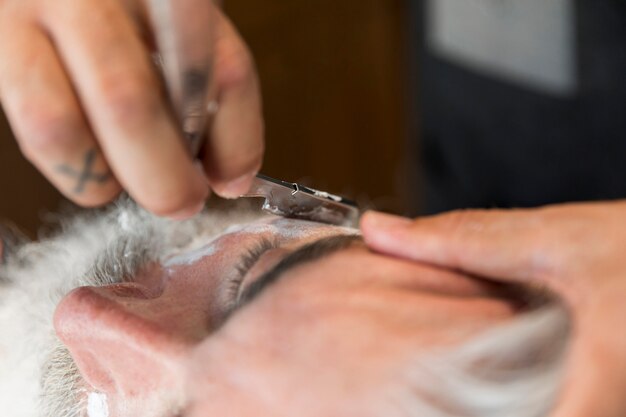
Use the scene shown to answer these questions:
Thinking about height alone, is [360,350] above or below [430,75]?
above

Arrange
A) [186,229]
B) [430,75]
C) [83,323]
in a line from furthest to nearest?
1. [430,75]
2. [186,229]
3. [83,323]

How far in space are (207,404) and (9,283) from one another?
1.27 feet

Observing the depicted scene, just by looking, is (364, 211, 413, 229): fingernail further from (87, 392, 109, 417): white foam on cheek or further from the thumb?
(87, 392, 109, 417): white foam on cheek

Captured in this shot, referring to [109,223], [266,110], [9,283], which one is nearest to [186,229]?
[109,223]

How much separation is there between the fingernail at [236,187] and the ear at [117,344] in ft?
0.37

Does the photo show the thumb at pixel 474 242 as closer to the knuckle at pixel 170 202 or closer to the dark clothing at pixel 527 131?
the knuckle at pixel 170 202

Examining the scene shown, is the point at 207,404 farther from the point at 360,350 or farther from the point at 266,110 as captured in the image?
the point at 266,110

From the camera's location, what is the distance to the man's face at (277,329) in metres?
0.44

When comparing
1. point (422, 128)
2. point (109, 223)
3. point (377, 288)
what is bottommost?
point (422, 128)

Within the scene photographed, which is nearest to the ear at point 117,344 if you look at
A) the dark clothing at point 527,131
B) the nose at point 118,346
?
the nose at point 118,346

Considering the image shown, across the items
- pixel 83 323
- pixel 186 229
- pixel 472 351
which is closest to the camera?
pixel 472 351

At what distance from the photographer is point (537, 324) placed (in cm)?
44

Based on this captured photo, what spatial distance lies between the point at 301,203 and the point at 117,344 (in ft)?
0.62

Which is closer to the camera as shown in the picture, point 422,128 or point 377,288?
point 377,288
